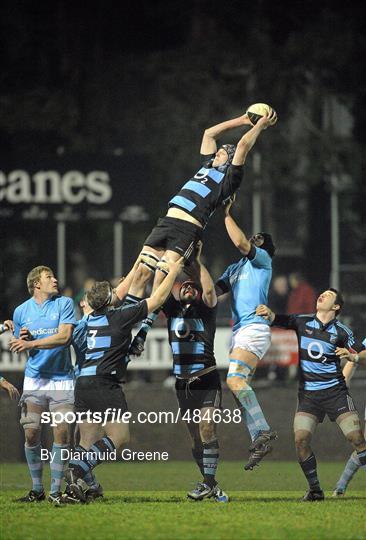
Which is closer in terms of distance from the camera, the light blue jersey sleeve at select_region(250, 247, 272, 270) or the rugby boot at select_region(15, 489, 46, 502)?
the rugby boot at select_region(15, 489, 46, 502)

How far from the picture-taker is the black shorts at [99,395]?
12.4 meters

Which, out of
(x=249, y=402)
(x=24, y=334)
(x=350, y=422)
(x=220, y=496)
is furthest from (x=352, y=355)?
(x=24, y=334)

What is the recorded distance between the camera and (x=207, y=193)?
13.5 metres

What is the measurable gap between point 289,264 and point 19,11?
5709mm

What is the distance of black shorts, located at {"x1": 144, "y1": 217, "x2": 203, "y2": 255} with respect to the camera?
43.7ft

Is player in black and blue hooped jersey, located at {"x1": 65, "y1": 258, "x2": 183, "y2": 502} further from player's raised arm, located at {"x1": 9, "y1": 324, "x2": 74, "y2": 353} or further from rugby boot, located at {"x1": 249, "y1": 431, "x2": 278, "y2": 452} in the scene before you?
rugby boot, located at {"x1": 249, "y1": 431, "x2": 278, "y2": 452}

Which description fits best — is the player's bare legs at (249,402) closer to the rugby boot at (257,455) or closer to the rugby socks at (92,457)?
the rugby boot at (257,455)

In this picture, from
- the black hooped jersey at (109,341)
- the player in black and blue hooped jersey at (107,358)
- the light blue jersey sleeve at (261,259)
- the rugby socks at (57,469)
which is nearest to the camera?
the player in black and blue hooped jersey at (107,358)

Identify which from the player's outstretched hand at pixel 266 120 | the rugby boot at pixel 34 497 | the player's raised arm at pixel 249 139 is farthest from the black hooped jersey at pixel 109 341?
the player's outstretched hand at pixel 266 120

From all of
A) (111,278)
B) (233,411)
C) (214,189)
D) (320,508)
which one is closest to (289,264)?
(111,278)

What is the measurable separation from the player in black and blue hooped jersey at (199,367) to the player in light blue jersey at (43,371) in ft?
3.13

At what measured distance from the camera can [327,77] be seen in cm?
2338

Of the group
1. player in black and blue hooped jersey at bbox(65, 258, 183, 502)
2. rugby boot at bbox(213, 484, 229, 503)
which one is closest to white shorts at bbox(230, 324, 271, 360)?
player in black and blue hooped jersey at bbox(65, 258, 183, 502)

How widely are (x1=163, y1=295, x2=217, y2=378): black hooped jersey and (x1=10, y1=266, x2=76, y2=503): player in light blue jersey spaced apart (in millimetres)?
917
